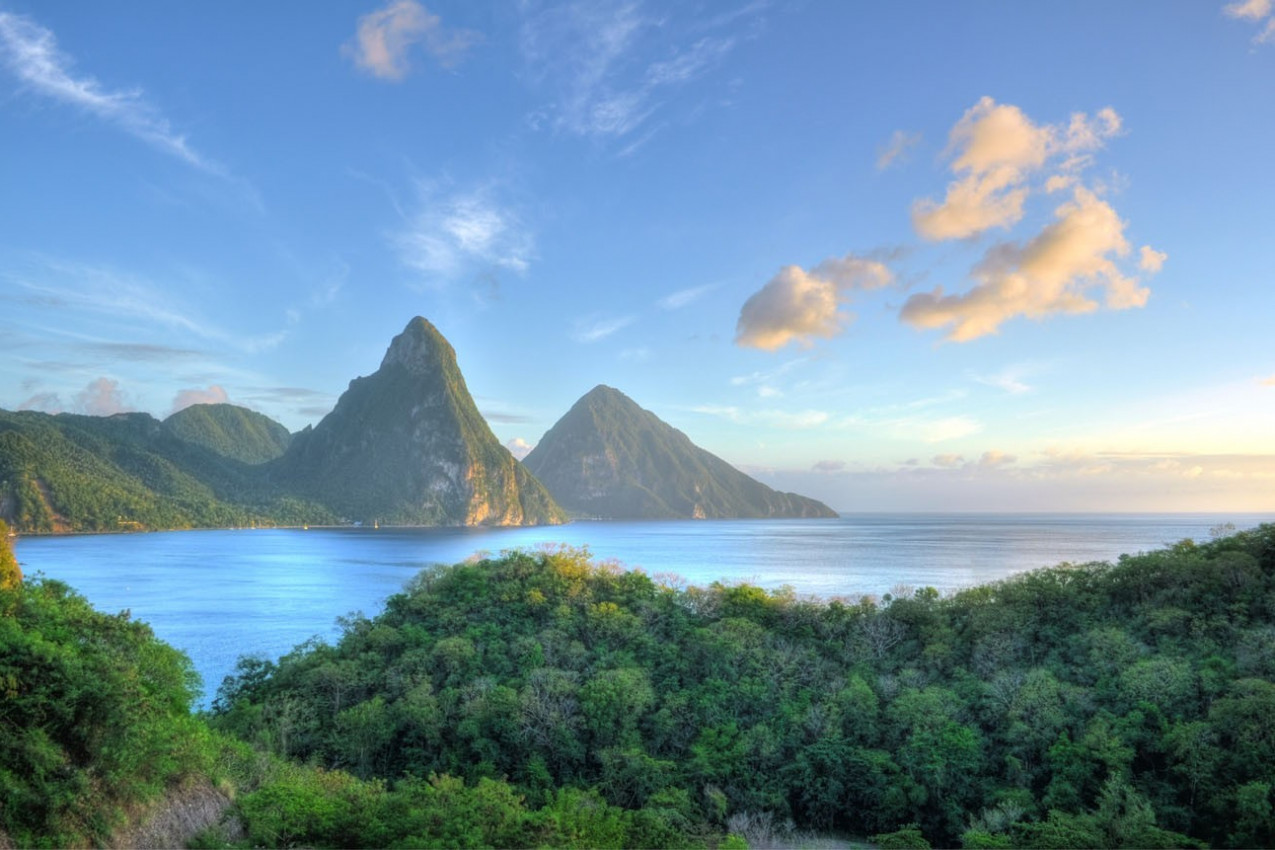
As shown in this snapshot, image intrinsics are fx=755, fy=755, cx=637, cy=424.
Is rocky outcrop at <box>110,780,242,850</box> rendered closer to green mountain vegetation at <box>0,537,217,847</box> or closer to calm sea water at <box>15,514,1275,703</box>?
green mountain vegetation at <box>0,537,217,847</box>

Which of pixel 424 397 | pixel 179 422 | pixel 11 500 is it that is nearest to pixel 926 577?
pixel 11 500

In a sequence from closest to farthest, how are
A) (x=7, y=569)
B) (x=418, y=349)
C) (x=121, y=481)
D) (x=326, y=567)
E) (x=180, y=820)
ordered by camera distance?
1. (x=180, y=820)
2. (x=7, y=569)
3. (x=326, y=567)
4. (x=121, y=481)
5. (x=418, y=349)

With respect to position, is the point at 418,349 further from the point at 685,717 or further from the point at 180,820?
the point at 180,820

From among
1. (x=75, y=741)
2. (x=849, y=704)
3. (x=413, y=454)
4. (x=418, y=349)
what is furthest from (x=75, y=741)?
(x=418, y=349)

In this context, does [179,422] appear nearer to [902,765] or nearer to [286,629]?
[286,629]

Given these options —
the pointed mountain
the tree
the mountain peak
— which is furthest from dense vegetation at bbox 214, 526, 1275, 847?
the mountain peak

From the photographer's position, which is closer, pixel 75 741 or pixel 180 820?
pixel 75 741
